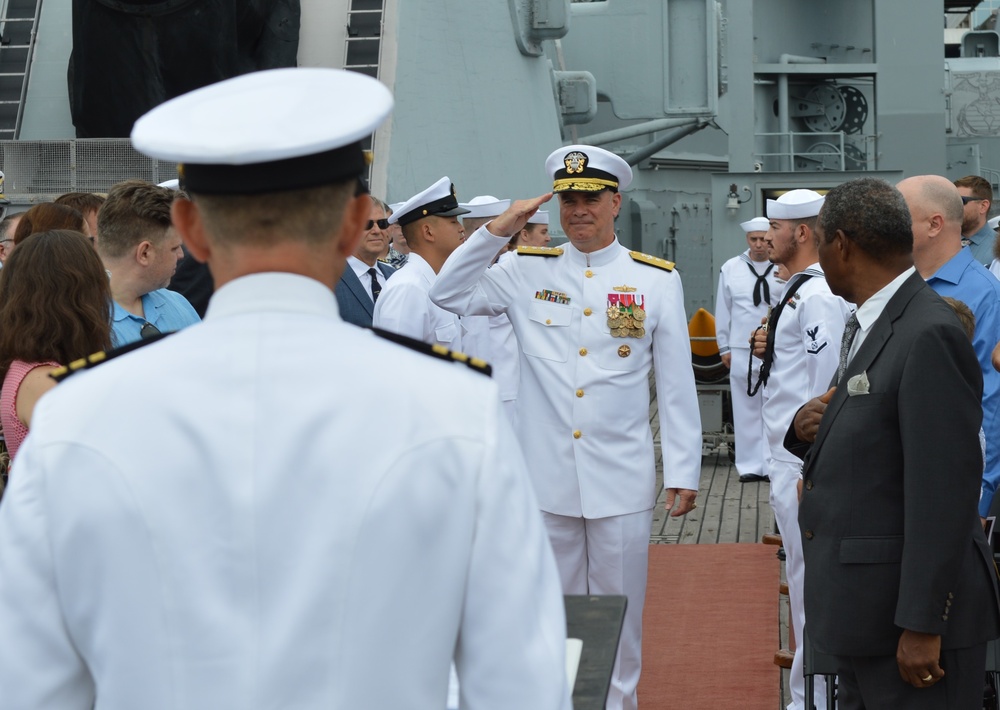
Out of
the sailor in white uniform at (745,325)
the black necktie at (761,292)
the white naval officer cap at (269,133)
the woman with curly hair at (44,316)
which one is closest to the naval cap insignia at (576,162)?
the woman with curly hair at (44,316)

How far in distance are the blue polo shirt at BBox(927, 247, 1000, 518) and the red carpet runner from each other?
1222mm

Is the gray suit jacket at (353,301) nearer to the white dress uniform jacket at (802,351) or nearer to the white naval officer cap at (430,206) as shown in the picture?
the white naval officer cap at (430,206)

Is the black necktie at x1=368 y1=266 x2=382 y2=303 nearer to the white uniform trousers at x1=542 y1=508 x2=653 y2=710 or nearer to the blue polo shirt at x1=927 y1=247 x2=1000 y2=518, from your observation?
the white uniform trousers at x1=542 y1=508 x2=653 y2=710

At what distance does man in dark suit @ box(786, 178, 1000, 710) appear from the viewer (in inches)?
103

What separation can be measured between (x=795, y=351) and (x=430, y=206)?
1645mm

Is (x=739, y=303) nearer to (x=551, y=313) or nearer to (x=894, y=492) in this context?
(x=551, y=313)

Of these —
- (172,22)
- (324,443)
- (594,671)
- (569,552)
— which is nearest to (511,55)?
(172,22)

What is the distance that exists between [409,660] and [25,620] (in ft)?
1.25

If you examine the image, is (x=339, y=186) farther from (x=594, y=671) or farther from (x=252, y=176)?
(x=594, y=671)

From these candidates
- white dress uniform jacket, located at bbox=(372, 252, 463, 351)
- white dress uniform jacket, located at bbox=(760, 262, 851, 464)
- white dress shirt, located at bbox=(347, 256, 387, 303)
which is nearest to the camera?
white dress uniform jacket, located at bbox=(760, 262, 851, 464)

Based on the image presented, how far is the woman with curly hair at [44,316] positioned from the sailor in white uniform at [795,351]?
Result: 7.74 ft

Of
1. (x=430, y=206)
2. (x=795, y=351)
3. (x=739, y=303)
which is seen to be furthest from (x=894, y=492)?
(x=739, y=303)

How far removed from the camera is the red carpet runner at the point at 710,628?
467 cm

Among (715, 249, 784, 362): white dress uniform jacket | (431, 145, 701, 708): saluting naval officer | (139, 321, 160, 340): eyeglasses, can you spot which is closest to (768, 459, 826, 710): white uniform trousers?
(431, 145, 701, 708): saluting naval officer
